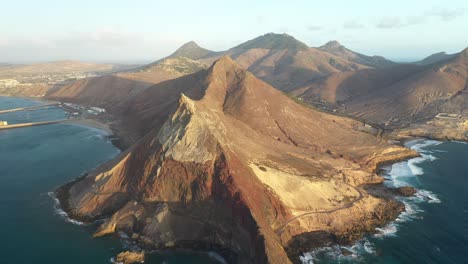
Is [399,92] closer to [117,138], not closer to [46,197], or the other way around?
[117,138]

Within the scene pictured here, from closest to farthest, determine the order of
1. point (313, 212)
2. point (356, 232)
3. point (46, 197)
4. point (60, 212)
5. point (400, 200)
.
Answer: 1. point (356, 232)
2. point (313, 212)
3. point (60, 212)
4. point (46, 197)
5. point (400, 200)

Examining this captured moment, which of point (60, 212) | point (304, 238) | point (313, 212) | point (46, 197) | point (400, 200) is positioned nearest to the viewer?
point (304, 238)

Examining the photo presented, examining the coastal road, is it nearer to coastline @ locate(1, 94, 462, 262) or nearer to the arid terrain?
the arid terrain

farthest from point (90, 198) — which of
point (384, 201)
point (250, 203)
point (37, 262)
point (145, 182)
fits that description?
point (384, 201)

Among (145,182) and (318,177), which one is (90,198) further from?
(318,177)

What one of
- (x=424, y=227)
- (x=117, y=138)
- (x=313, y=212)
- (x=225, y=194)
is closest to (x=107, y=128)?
(x=117, y=138)

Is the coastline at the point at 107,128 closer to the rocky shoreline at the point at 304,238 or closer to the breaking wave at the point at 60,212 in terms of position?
the breaking wave at the point at 60,212

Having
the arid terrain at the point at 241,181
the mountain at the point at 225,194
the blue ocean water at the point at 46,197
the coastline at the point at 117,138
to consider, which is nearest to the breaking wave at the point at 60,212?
the blue ocean water at the point at 46,197
